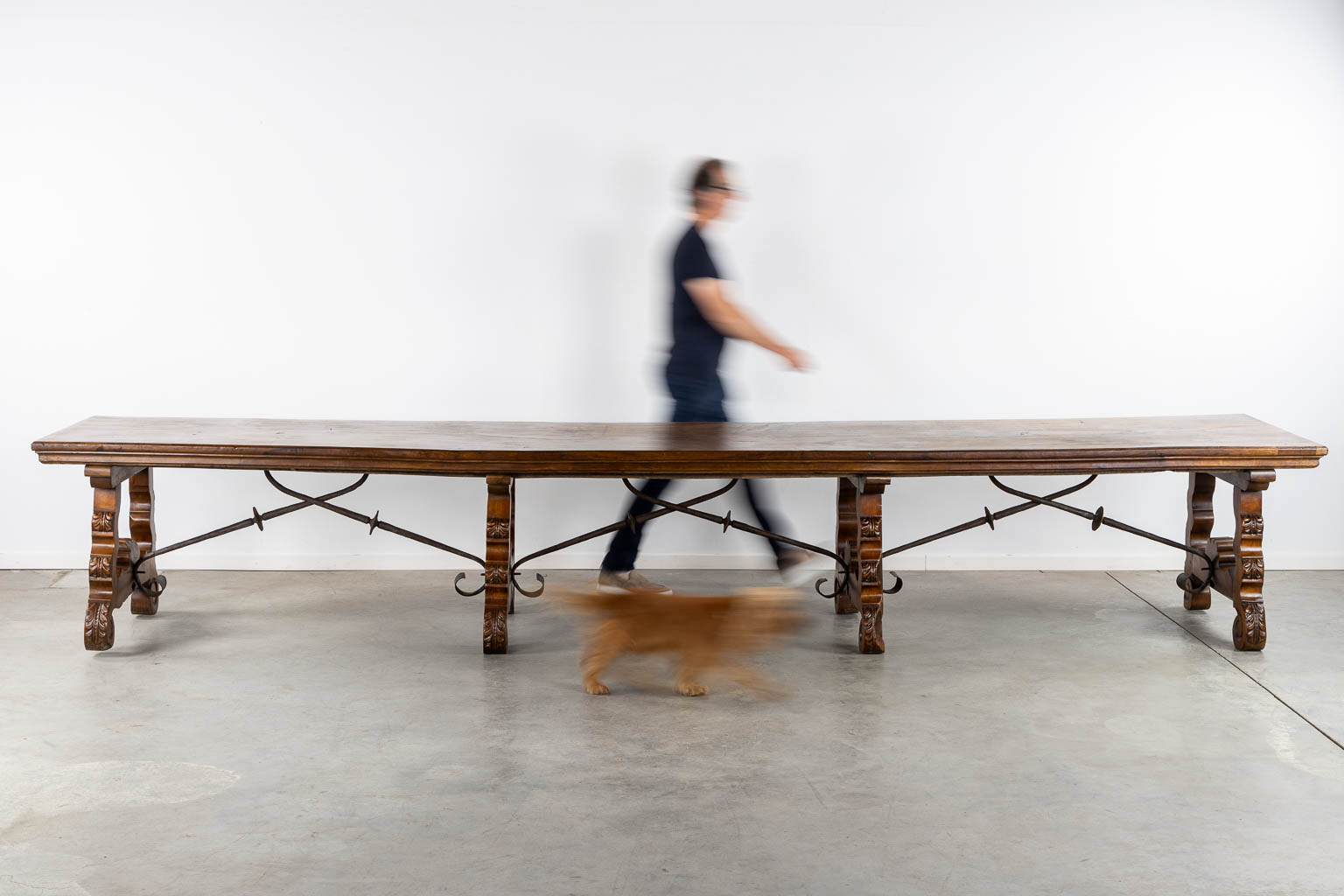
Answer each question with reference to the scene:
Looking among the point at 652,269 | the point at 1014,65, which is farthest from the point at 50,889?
the point at 1014,65

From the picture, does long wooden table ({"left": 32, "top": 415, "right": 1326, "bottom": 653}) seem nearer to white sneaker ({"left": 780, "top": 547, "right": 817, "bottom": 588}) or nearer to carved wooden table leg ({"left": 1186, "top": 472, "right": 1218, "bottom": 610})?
carved wooden table leg ({"left": 1186, "top": 472, "right": 1218, "bottom": 610})

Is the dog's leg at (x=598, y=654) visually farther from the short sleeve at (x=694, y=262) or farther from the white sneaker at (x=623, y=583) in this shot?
the short sleeve at (x=694, y=262)

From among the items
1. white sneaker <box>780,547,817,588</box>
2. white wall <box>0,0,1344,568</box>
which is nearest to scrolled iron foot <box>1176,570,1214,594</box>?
white wall <box>0,0,1344,568</box>

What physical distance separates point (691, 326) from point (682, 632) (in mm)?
1141

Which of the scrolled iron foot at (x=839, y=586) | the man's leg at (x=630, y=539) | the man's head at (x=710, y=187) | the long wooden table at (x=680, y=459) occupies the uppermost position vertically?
the man's head at (x=710, y=187)

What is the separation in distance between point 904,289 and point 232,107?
269cm

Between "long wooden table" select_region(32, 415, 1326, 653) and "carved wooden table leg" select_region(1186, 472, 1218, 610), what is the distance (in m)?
0.17

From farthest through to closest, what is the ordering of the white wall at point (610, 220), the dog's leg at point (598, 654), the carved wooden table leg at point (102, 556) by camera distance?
the white wall at point (610, 220), the carved wooden table leg at point (102, 556), the dog's leg at point (598, 654)

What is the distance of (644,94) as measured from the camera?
484cm

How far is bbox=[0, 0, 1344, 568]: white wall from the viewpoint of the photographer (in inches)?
189

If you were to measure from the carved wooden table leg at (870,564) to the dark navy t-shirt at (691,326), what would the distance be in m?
0.65

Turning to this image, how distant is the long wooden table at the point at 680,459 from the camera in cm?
385

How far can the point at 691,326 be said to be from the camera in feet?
13.6

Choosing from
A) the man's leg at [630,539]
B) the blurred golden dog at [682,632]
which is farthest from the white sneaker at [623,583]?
the blurred golden dog at [682,632]
